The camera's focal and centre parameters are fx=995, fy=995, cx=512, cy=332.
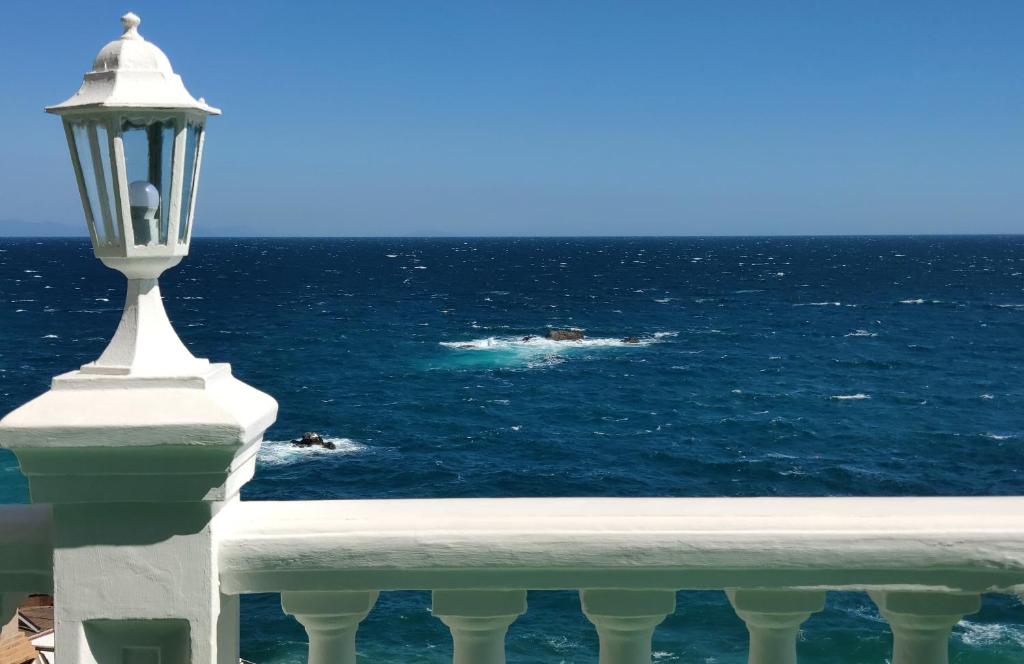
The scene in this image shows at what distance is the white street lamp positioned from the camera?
79.5 inches

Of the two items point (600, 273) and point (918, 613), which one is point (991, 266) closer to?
point (600, 273)

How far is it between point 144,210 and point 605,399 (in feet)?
157

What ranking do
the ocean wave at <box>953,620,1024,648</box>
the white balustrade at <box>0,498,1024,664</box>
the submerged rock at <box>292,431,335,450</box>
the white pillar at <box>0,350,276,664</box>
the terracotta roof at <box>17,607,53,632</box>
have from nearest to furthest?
the white pillar at <box>0,350,276,664</box>
the white balustrade at <box>0,498,1024,664</box>
the terracotta roof at <box>17,607,53,632</box>
the ocean wave at <box>953,620,1024,648</box>
the submerged rock at <box>292,431,335,450</box>

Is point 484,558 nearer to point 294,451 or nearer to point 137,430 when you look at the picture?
point 137,430

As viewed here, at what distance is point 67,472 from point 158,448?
21 centimetres

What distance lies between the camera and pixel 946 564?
212cm

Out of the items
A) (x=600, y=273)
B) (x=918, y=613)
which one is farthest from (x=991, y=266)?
(x=918, y=613)

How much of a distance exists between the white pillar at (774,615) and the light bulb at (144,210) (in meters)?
1.48

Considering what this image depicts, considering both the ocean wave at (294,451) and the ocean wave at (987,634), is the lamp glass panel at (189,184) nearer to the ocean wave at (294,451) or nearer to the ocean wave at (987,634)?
the ocean wave at (987,634)

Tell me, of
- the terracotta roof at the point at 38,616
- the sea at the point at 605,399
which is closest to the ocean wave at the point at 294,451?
the sea at the point at 605,399

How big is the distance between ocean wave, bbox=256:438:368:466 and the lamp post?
116 ft

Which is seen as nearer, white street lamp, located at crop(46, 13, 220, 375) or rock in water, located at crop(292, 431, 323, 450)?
white street lamp, located at crop(46, 13, 220, 375)

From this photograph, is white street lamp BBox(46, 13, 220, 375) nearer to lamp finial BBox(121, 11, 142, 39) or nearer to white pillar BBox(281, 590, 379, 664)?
lamp finial BBox(121, 11, 142, 39)

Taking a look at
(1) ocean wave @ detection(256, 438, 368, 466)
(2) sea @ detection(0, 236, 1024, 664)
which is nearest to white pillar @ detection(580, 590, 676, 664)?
(2) sea @ detection(0, 236, 1024, 664)
